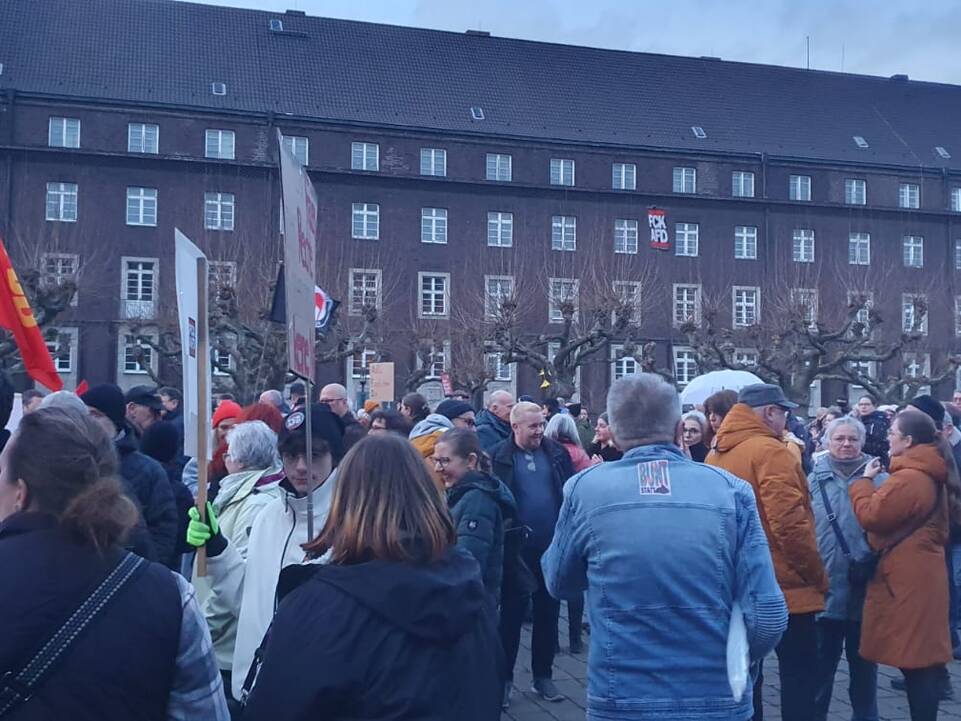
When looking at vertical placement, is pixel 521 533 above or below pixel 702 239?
below

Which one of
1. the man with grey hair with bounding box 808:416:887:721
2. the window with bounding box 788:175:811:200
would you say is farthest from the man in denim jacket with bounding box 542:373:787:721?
the window with bounding box 788:175:811:200

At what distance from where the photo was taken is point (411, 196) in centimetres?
4769

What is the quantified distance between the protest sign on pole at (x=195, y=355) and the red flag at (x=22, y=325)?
1.95 meters

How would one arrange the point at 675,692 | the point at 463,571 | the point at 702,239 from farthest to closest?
the point at 702,239 < the point at 675,692 < the point at 463,571

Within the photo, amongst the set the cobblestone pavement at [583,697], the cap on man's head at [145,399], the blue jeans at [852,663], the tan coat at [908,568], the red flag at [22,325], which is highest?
the red flag at [22,325]

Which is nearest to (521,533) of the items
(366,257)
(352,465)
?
(352,465)

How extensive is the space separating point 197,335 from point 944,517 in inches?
170

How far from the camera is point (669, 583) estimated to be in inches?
154

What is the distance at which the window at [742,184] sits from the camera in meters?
52.4

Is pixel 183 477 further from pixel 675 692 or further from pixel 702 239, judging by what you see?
pixel 702 239

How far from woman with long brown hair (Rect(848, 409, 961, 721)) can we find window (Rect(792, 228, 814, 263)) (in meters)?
47.5

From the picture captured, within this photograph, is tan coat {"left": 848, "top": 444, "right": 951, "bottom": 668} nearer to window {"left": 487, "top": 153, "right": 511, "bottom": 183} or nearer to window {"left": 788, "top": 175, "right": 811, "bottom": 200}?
window {"left": 487, "top": 153, "right": 511, "bottom": 183}

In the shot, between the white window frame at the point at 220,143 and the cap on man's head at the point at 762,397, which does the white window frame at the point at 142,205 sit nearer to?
the white window frame at the point at 220,143

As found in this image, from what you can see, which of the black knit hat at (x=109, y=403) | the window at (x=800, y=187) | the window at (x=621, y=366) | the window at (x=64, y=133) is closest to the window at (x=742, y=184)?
the window at (x=800, y=187)
